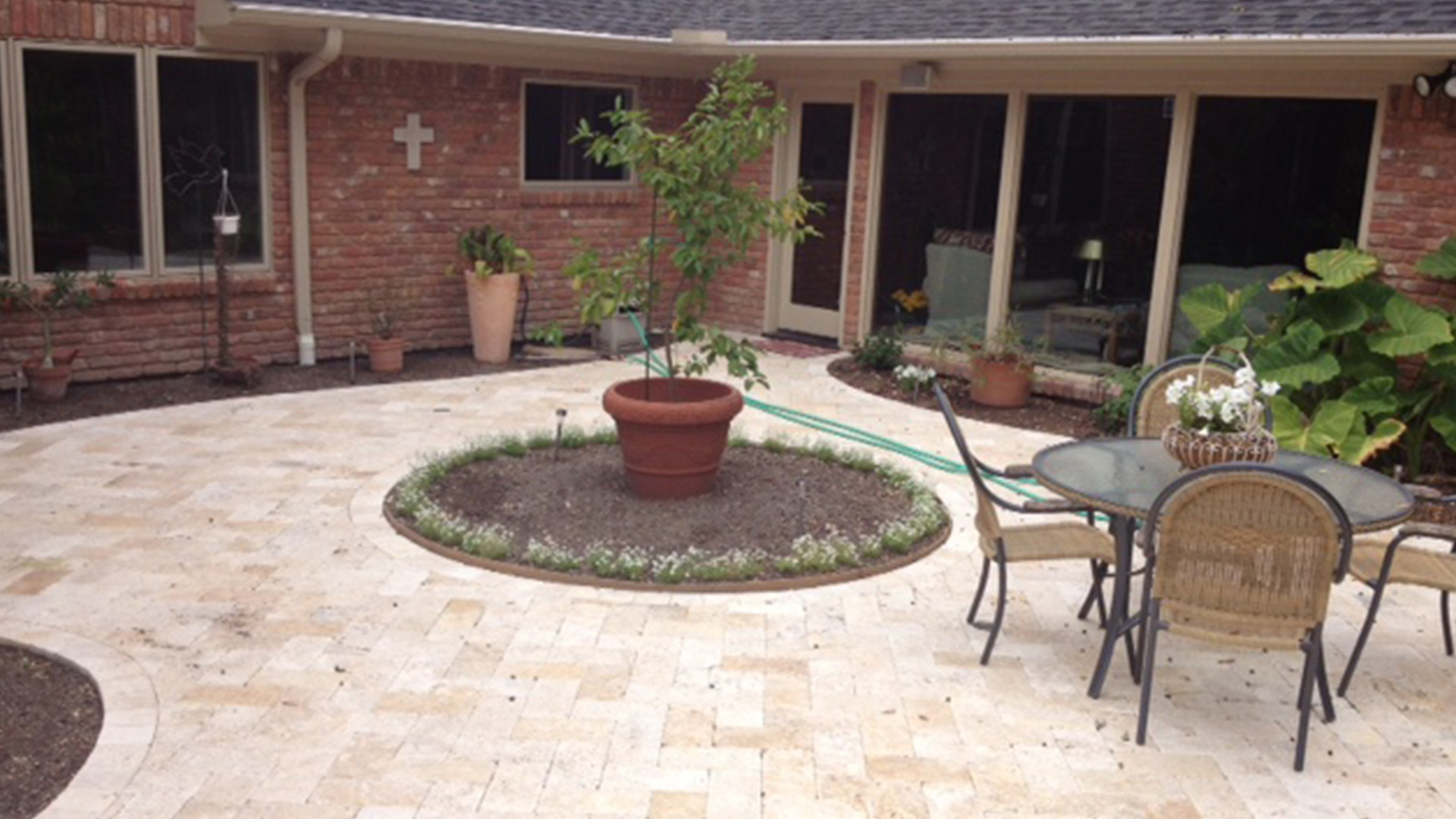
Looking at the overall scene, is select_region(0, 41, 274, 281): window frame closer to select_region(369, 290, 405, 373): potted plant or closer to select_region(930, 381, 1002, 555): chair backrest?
select_region(369, 290, 405, 373): potted plant

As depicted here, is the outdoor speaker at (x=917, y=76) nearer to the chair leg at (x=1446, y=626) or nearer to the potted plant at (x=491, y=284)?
the potted plant at (x=491, y=284)

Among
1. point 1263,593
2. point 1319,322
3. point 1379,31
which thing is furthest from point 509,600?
point 1379,31

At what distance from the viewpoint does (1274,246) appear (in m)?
8.30

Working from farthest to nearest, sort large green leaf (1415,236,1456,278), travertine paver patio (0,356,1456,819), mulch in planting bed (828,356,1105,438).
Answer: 1. mulch in planting bed (828,356,1105,438)
2. large green leaf (1415,236,1456,278)
3. travertine paver patio (0,356,1456,819)

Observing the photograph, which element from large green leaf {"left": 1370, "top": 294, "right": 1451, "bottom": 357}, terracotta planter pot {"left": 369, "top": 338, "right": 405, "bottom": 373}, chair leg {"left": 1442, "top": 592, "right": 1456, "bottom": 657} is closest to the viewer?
chair leg {"left": 1442, "top": 592, "right": 1456, "bottom": 657}

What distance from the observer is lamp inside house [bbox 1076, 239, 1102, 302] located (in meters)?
9.24

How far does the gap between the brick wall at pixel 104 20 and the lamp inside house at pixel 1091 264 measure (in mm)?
6274

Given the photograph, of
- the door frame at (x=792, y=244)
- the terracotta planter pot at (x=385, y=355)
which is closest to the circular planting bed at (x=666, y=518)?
the terracotta planter pot at (x=385, y=355)

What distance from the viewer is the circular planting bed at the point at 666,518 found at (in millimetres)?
5586

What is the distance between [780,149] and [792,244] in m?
0.82

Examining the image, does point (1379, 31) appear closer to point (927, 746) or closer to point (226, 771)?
point (927, 746)

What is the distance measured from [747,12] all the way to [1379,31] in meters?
5.65

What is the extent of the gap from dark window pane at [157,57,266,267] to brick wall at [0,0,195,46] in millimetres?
212

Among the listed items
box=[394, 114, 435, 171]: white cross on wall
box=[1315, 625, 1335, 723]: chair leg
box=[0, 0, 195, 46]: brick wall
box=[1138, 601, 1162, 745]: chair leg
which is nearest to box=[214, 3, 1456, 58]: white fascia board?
box=[0, 0, 195, 46]: brick wall
